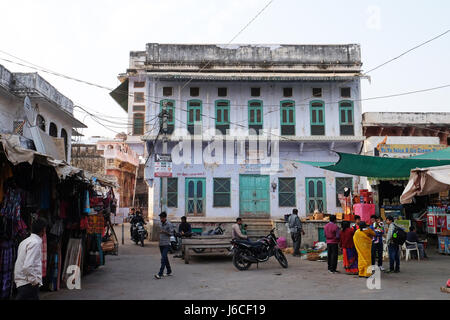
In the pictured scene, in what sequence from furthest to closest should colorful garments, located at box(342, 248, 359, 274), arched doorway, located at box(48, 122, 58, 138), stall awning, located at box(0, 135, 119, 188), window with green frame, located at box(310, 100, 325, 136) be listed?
window with green frame, located at box(310, 100, 325, 136) → arched doorway, located at box(48, 122, 58, 138) → colorful garments, located at box(342, 248, 359, 274) → stall awning, located at box(0, 135, 119, 188)

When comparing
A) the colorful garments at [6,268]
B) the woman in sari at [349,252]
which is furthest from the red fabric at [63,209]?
the woman in sari at [349,252]

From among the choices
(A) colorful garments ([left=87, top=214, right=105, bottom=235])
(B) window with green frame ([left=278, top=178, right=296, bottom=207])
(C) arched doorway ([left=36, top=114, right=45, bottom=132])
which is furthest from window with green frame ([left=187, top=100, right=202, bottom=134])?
(A) colorful garments ([left=87, top=214, right=105, bottom=235])

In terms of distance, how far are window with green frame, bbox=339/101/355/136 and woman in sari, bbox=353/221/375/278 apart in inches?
417

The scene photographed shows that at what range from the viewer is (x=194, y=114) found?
62.3ft

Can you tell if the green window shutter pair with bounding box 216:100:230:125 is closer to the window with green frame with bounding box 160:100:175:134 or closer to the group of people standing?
the window with green frame with bounding box 160:100:175:134

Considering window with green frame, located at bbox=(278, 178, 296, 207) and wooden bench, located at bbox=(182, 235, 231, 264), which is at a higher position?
window with green frame, located at bbox=(278, 178, 296, 207)

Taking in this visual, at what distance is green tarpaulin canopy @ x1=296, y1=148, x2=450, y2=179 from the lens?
1046 centimetres

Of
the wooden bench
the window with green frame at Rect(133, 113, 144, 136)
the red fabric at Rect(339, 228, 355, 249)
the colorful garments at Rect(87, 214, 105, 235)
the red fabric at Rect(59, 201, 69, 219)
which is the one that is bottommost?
the wooden bench

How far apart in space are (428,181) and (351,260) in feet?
9.86

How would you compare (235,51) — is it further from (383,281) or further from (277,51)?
(383,281)

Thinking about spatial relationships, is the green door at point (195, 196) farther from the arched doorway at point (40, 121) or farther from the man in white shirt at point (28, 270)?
the man in white shirt at point (28, 270)

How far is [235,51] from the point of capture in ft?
64.7

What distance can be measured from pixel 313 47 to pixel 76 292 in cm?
1693

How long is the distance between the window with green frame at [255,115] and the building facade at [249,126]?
5 cm
